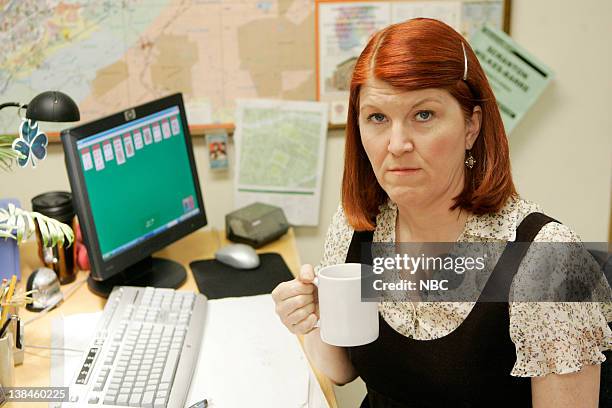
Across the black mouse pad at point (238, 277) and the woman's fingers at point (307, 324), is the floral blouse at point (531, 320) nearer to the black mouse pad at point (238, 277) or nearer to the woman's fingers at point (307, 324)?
the woman's fingers at point (307, 324)

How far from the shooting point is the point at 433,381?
130 cm

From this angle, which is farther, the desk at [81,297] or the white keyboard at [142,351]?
the desk at [81,297]

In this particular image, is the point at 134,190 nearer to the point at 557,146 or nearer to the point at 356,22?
the point at 356,22

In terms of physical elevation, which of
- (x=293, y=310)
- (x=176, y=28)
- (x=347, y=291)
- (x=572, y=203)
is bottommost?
(x=572, y=203)

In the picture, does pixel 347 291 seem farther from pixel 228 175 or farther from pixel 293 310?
pixel 228 175

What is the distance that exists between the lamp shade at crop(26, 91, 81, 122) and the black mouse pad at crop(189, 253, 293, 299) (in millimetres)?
553

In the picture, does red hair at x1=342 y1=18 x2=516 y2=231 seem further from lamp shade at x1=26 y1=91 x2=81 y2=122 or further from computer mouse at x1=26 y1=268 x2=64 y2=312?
computer mouse at x1=26 y1=268 x2=64 y2=312

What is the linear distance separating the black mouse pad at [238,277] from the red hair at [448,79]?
21.6 inches

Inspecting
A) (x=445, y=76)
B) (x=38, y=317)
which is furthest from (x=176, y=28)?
(x=445, y=76)

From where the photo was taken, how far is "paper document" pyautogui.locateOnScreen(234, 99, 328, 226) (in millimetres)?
2135

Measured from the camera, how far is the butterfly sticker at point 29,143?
1375 mm

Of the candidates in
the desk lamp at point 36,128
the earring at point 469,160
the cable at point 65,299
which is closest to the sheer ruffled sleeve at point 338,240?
the earring at point 469,160

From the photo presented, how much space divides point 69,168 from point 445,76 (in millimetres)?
826

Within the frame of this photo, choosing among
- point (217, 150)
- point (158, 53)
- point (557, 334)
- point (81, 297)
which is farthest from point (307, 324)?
point (158, 53)
